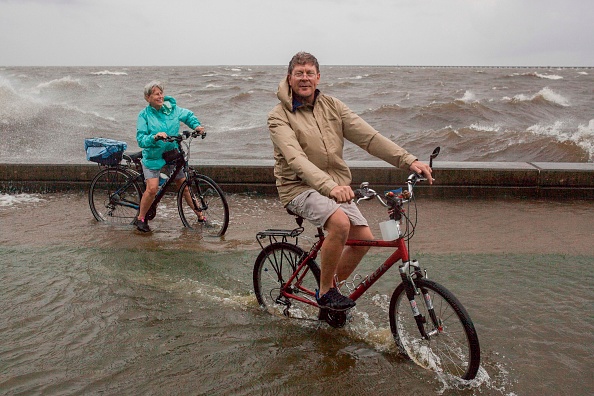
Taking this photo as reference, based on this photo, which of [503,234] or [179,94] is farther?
[179,94]

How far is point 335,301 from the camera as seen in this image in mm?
3916

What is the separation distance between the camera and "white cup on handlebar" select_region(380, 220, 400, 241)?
3.53 m

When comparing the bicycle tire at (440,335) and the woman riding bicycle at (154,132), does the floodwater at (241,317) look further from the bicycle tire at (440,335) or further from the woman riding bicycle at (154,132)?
the woman riding bicycle at (154,132)

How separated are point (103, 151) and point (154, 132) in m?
0.81

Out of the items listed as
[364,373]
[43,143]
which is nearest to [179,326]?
[364,373]

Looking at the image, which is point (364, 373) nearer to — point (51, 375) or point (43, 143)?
point (51, 375)

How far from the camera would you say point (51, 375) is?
11.9 ft

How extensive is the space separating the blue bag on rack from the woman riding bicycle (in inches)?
16.4

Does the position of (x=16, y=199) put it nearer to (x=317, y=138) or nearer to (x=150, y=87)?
(x=150, y=87)

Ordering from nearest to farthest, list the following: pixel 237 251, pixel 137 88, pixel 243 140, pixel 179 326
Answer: pixel 179 326 → pixel 237 251 → pixel 243 140 → pixel 137 88

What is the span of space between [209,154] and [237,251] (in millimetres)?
10834

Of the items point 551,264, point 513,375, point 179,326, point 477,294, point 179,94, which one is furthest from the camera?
point 179,94

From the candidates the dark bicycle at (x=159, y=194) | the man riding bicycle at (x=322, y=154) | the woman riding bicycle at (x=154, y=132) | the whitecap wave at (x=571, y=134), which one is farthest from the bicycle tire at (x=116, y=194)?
the whitecap wave at (x=571, y=134)

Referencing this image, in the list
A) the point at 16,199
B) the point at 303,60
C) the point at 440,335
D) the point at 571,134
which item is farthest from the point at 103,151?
the point at 571,134
